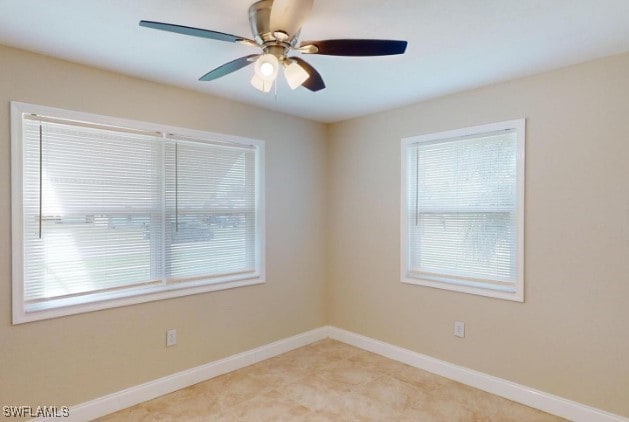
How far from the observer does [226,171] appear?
324cm

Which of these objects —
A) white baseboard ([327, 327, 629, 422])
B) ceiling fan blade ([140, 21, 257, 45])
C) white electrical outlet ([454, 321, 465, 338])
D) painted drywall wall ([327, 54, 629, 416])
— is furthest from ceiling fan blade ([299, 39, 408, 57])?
white baseboard ([327, 327, 629, 422])

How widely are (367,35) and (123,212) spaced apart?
6.81 feet

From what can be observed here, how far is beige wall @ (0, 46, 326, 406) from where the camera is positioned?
220 cm

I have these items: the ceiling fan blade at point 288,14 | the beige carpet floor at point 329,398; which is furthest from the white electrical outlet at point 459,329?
the ceiling fan blade at point 288,14

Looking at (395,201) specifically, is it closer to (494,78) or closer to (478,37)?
(494,78)

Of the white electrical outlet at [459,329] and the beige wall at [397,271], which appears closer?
the beige wall at [397,271]

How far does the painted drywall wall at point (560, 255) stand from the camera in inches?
89.7

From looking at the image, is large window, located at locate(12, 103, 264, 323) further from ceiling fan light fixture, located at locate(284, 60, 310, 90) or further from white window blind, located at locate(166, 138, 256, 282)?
ceiling fan light fixture, located at locate(284, 60, 310, 90)

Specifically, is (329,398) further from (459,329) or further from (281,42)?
(281,42)

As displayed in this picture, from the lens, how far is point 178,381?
2840 millimetres

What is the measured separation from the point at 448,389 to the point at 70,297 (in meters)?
2.87

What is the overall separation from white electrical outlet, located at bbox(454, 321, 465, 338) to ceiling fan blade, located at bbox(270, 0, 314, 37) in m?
2.59

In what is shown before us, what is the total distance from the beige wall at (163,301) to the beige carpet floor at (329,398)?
27cm

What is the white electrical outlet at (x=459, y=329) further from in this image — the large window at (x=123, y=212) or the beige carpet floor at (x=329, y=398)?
the large window at (x=123, y=212)
